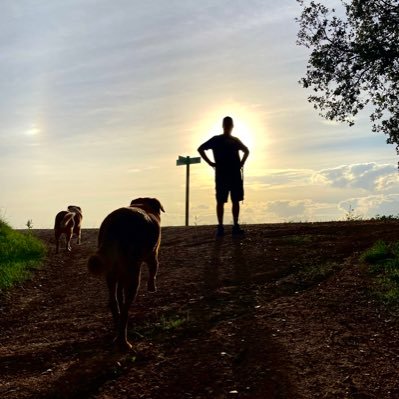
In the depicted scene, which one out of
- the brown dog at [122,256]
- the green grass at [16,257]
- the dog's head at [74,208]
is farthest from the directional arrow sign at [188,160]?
the brown dog at [122,256]

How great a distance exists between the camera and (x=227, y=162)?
492 inches

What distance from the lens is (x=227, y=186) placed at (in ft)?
41.4

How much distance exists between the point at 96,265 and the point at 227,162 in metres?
7.55

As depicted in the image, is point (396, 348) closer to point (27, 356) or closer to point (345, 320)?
point (345, 320)

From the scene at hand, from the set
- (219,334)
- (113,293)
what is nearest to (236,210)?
(219,334)

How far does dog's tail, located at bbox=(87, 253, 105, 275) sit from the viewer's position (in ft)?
17.5

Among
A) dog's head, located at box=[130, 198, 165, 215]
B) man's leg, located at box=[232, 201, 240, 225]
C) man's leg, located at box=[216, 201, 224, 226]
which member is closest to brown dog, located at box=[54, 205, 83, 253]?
man's leg, located at box=[216, 201, 224, 226]

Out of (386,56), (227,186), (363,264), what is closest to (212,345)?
(363,264)

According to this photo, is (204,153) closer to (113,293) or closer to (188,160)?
(113,293)

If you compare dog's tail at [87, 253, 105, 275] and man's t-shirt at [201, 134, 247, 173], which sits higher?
man's t-shirt at [201, 134, 247, 173]

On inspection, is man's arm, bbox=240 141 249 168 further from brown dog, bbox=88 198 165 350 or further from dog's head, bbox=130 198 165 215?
brown dog, bbox=88 198 165 350

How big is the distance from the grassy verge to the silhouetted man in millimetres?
4011

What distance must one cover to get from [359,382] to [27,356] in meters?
3.64

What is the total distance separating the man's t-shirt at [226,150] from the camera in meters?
12.5
